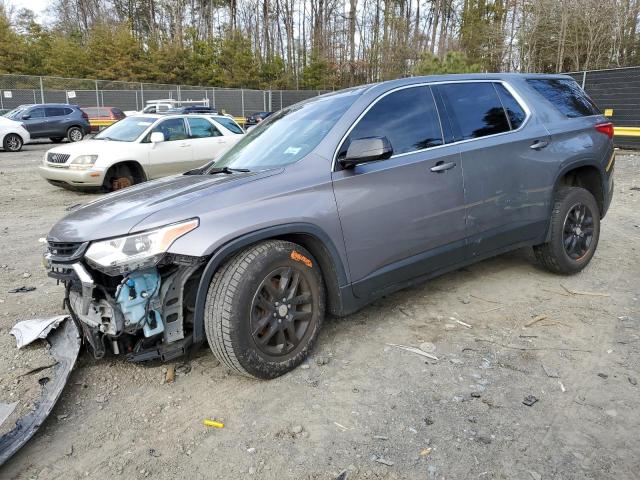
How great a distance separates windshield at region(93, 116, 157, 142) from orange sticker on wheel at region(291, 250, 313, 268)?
7.86m

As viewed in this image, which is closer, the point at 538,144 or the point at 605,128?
the point at 538,144

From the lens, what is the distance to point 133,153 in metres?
9.66

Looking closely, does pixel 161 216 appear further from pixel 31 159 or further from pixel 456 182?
pixel 31 159

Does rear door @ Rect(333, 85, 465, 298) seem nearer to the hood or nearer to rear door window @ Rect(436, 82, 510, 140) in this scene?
rear door window @ Rect(436, 82, 510, 140)

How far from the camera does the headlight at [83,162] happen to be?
9.37 meters

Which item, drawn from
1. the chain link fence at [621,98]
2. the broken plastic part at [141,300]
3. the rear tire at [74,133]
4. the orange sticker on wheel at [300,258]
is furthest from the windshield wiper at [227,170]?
the rear tire at [74,133]

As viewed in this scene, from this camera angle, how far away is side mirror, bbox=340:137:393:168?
3.14 metres

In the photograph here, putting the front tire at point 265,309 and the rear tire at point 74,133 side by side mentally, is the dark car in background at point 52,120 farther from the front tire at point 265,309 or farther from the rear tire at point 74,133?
the front tire at point 265,309

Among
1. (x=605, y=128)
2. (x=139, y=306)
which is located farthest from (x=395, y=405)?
(x=605, y=128)

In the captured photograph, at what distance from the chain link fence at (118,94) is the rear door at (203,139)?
1925 cm

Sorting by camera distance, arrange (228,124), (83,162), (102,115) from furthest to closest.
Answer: (102,115), (228,124), (83,162)

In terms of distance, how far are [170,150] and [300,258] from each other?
7.83 metres

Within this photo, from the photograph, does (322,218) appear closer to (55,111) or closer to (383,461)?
(383,461)

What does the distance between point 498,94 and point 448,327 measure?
201cm
